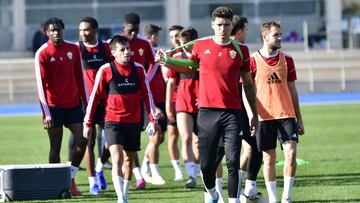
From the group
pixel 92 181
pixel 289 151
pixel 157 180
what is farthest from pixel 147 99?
pixel 157 180

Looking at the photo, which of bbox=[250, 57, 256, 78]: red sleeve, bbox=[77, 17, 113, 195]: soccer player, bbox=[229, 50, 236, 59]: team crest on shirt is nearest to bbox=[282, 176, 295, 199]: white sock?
bbox=[250, 57, 256, 78]: red sleeve

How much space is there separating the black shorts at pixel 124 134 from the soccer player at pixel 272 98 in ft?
4.97

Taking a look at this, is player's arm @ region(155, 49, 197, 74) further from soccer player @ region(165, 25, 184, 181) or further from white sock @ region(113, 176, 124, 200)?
soccer player @ region(165, 25, 184, 181)

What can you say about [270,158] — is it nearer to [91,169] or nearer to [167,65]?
[167,65]

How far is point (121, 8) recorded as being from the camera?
5494 cm

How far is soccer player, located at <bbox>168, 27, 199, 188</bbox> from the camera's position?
50.6 ft

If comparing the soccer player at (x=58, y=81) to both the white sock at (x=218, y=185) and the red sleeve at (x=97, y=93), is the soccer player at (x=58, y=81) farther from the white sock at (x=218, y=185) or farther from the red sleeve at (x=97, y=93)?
the white sock at (x=218, y=185)

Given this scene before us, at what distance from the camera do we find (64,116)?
14516 millimetres

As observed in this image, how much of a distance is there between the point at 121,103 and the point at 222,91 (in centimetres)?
172

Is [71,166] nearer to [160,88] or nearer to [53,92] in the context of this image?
[53,92]

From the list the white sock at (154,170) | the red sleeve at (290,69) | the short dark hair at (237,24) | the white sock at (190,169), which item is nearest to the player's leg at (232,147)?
the red sleeve at (290,69)

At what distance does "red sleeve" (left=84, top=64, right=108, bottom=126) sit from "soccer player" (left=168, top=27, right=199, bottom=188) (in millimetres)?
2433

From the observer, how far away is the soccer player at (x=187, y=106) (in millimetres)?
15438

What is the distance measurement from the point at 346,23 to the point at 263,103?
135ft
